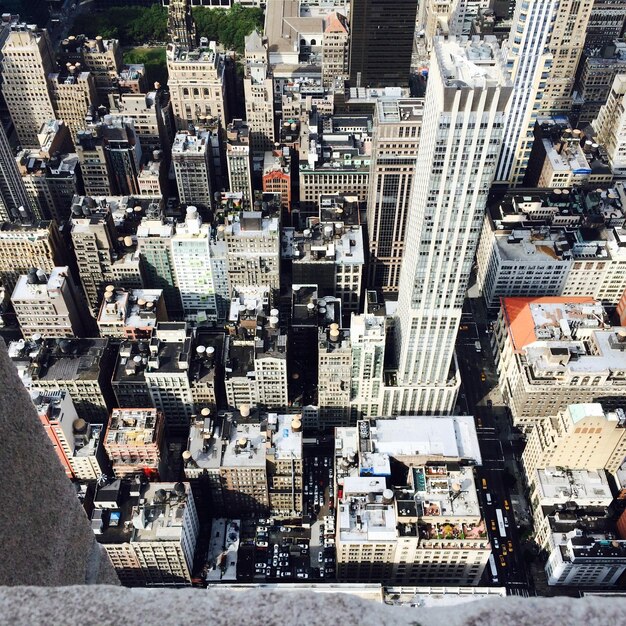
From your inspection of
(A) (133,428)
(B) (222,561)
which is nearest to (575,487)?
(B) (222,561)

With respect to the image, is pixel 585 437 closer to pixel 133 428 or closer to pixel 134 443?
pixel 134 443

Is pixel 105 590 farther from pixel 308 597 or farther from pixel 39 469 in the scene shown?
pixel 39 469

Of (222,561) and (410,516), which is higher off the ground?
(410,516)

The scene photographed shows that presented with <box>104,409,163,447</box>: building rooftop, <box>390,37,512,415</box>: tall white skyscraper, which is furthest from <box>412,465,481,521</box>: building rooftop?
<box>104,409,163,447</box>: building rooftop

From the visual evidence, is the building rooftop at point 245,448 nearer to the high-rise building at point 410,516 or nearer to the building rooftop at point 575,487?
the high-rise building at point 410,516

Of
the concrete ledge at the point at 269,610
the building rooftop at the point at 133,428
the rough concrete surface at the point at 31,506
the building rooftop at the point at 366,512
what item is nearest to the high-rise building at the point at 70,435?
the building rooftop at the point at 133,428
